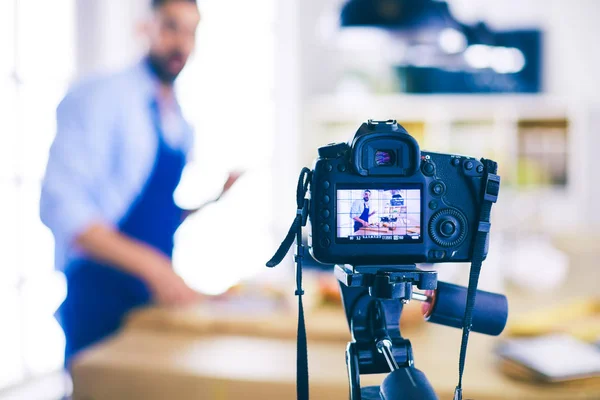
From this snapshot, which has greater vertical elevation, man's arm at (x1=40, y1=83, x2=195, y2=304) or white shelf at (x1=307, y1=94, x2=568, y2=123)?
white shelf at (x1=307, y1=94, x2=568, y2=123)

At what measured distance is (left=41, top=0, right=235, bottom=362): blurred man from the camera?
178cm

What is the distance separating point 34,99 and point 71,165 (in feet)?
2.54

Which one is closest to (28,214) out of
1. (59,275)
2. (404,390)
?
(59,275)

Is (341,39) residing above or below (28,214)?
above

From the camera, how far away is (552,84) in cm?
409

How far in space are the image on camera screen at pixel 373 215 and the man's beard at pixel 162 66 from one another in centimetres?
145

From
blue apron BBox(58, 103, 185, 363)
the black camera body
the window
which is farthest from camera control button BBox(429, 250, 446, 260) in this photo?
the window

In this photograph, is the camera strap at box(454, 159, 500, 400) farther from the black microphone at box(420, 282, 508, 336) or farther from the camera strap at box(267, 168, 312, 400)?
the camera strap at box(267, 168, 312, 400)

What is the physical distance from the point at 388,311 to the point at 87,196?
1.33 metres

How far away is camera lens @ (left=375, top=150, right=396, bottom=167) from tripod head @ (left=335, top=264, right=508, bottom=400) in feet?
0.43

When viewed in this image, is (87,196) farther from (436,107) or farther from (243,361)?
(436,107)

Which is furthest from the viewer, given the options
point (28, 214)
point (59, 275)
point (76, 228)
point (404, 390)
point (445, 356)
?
point (59, 275)

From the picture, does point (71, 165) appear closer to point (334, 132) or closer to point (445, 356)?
point (445, 356)

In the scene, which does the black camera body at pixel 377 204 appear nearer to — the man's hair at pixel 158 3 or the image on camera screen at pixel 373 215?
the image on camera screen at pixel 373 215
